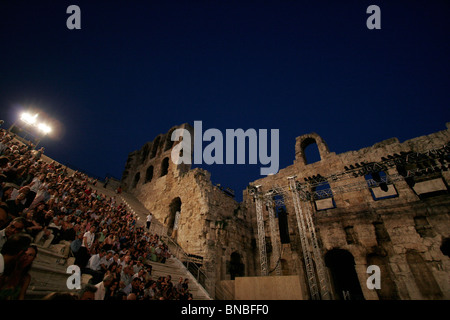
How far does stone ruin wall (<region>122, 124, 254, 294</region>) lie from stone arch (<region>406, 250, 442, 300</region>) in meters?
8.76

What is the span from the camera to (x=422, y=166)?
10.5 metres

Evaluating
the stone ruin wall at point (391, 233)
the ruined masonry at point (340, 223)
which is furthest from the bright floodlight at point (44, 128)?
the stone ruin wall at point (391, 233)

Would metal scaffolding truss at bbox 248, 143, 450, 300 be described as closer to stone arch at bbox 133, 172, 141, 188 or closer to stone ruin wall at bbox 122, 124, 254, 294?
stone ruin wall at bbox 122, 124, 254, 294

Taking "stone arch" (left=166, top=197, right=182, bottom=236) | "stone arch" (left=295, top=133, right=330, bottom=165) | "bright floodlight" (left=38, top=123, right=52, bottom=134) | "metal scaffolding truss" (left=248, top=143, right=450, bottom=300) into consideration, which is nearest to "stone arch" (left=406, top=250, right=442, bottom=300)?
"metal scaffolding truss" (left=248, top=143, right=450, bottom=300)

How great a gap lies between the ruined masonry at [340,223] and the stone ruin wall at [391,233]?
1.6 inches

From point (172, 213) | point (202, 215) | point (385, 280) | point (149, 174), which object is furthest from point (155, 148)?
point (385, 280)

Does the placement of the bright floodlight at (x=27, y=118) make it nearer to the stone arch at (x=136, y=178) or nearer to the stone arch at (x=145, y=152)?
A: the stone arch at (x=136, y=178)

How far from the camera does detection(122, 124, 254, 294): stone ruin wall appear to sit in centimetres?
1152

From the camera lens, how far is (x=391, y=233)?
10.3m

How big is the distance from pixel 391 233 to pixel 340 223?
94.0 inches

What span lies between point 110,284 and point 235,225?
31.9 feet

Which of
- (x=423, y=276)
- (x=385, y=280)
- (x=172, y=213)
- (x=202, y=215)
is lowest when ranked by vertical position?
(x=385, y=280)

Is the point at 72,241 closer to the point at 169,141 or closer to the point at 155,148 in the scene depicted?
the point at 169,141
